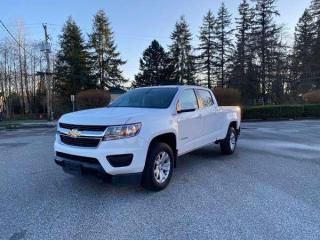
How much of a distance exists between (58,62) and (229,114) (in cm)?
3949

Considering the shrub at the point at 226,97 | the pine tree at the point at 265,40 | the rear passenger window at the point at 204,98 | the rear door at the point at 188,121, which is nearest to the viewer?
the rear door at the point at 188,121

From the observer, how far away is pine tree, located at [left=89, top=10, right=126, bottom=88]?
44.4 meters

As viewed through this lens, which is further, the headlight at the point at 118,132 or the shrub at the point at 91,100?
the shrub at the point at 91,100

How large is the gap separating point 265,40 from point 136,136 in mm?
37791

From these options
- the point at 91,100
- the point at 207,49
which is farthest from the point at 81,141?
the point at 207,49

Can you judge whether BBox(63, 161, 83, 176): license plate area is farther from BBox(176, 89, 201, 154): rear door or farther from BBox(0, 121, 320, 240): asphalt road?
BBox(176, 89, 201, 154): rear door

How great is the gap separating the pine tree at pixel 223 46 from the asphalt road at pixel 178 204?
41365 millimetres

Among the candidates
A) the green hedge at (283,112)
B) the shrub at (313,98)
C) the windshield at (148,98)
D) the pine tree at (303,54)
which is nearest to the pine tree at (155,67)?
the pine tree at (303,54)

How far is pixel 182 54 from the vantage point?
162ft

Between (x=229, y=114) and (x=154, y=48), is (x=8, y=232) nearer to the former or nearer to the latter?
(x=229, y=114)

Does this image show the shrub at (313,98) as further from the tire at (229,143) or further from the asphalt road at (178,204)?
the asphalt road at (178,204)

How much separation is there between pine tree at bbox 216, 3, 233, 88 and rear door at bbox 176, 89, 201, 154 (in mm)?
41576

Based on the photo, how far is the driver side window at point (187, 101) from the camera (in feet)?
18.5

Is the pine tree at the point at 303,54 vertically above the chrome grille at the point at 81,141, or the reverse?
the pine tree at the point at 303,54
